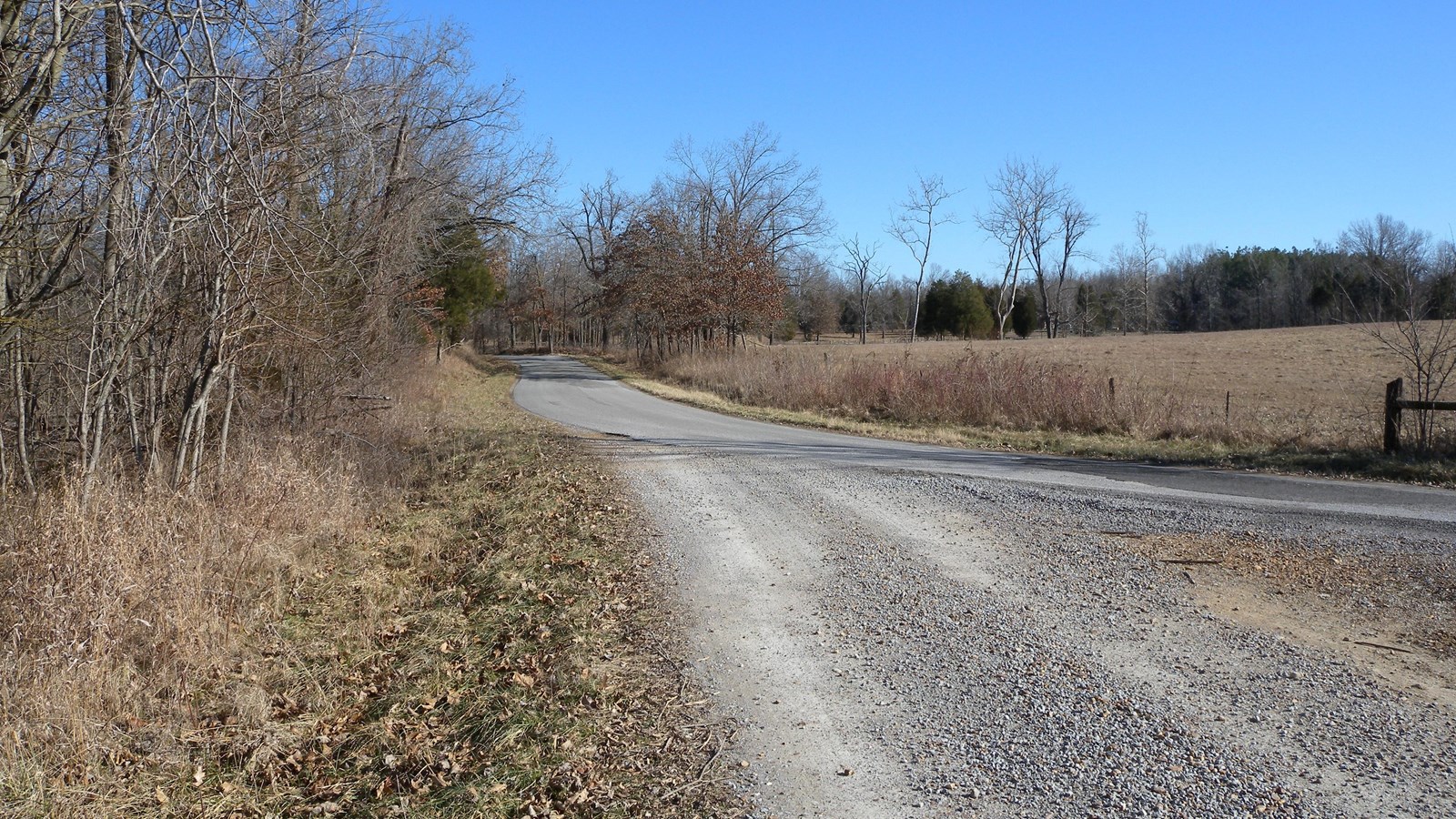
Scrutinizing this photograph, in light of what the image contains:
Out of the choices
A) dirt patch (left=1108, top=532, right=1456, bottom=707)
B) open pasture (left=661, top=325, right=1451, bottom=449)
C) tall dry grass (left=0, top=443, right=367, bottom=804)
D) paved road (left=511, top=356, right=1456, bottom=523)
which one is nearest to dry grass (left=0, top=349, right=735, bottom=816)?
tall dry grass (left=0, top=443, right=367, bottom=804)

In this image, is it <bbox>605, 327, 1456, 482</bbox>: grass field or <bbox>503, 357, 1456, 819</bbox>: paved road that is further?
<bbox>605, 327, 1456, 482</bbox>: grass field

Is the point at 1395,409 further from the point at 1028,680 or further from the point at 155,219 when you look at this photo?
the point at 155,219

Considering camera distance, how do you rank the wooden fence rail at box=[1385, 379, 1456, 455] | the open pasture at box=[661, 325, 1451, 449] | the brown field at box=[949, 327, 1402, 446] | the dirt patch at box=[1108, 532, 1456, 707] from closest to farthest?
1. the dirt patch at box=[1108, 532, 1456, 707]
2. the wooden fence rail at box=[1385, 379, 1456, 455]
3. the open pasture at box=[661, 325, 1451, 449]
4. the brown field at box=[949, 327, 1402, 446]

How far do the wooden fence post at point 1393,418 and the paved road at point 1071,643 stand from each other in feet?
11.5

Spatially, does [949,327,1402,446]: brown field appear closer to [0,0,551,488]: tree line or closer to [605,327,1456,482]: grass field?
[605,327,1456,482]: grass field

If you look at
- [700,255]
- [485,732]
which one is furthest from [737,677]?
[700,255]

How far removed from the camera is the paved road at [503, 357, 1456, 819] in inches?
158

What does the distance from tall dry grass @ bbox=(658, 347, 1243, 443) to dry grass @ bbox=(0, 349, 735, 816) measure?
13.0 m

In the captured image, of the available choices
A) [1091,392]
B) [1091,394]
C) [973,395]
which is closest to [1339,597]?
[1091,394]

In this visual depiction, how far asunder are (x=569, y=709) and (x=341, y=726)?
1.26 m

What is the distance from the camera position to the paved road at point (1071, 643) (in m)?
4.01

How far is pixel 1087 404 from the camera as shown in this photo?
18.7 meters

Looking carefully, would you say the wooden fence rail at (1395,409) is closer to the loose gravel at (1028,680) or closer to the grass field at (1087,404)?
the grass field at (1087,404)

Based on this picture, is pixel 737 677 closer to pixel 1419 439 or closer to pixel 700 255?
pixel 1419 439
